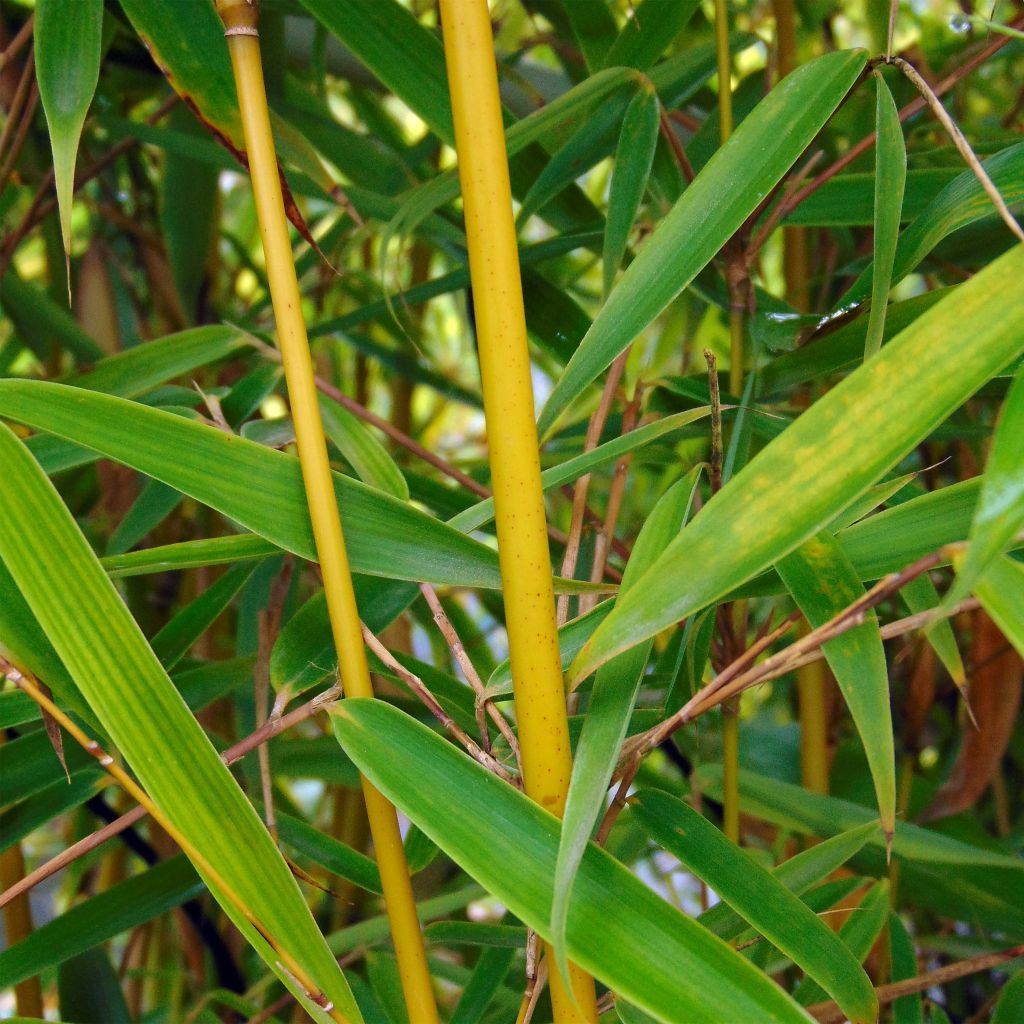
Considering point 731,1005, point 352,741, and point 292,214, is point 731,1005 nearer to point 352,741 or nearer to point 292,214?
point 352,741

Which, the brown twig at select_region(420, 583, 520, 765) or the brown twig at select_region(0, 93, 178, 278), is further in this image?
the brown twig at select_region(0, 93, 178, 278)

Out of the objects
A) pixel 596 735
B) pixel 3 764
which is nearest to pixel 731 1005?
pixel 596 735

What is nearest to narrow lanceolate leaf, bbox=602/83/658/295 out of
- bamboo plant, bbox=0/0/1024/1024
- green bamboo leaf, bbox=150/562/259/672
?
bamboo plant, bbox=0/0/1024/1024

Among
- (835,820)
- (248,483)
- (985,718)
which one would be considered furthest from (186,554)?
(985,718)

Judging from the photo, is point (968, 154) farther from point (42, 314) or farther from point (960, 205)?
point (42, 314)

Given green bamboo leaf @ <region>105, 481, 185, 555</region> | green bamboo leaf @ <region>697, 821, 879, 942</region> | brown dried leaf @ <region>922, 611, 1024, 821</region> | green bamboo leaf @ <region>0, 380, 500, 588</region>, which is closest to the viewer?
green bamboo leaf @ <region>0, 380, 500, 588</region>

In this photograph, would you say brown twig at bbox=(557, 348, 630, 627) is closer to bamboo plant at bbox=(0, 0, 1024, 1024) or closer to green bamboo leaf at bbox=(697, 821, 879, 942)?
bamboo plant at bbox=(0, 0, 1024, 1024)
